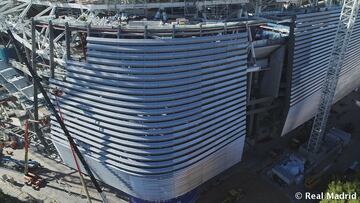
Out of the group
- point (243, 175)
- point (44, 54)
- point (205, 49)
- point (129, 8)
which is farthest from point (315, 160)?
point (44, 54)

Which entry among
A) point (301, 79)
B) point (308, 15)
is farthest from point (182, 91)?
point (308, 15)

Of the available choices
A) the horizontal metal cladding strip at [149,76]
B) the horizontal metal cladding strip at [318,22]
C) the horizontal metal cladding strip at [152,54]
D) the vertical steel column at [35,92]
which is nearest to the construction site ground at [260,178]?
the horizontal metal cladding strip at [149,76]

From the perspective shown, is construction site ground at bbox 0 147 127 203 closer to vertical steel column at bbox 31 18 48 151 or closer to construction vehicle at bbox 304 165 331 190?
vertical steel column at bbox 31 18 48 151

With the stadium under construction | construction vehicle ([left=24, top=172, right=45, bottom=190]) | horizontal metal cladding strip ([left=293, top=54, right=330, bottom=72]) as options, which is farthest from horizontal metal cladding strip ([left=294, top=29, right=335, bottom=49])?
construction vehicle ([left=24, top=172, right=45, bottom=190])

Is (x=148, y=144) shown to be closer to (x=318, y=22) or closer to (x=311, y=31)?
(x=311, y=31)

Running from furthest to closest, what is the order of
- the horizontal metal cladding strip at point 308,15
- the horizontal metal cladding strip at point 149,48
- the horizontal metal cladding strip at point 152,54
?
1. the horizontal metal cladding strip at point 308,15
2. the horizontal metal cladding strip at point 152,54
3. the horizontal metal cladding strip at point 149,48

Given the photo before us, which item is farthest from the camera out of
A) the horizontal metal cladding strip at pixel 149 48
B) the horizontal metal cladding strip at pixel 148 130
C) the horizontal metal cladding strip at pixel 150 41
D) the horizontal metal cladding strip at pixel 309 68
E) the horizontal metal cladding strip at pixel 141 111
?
the horizontal metal cladding strip at pixel 309 68

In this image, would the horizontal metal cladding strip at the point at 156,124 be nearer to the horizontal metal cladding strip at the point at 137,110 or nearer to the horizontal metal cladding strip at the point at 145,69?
the horizontal metal cladding strip at the point at 137,110
